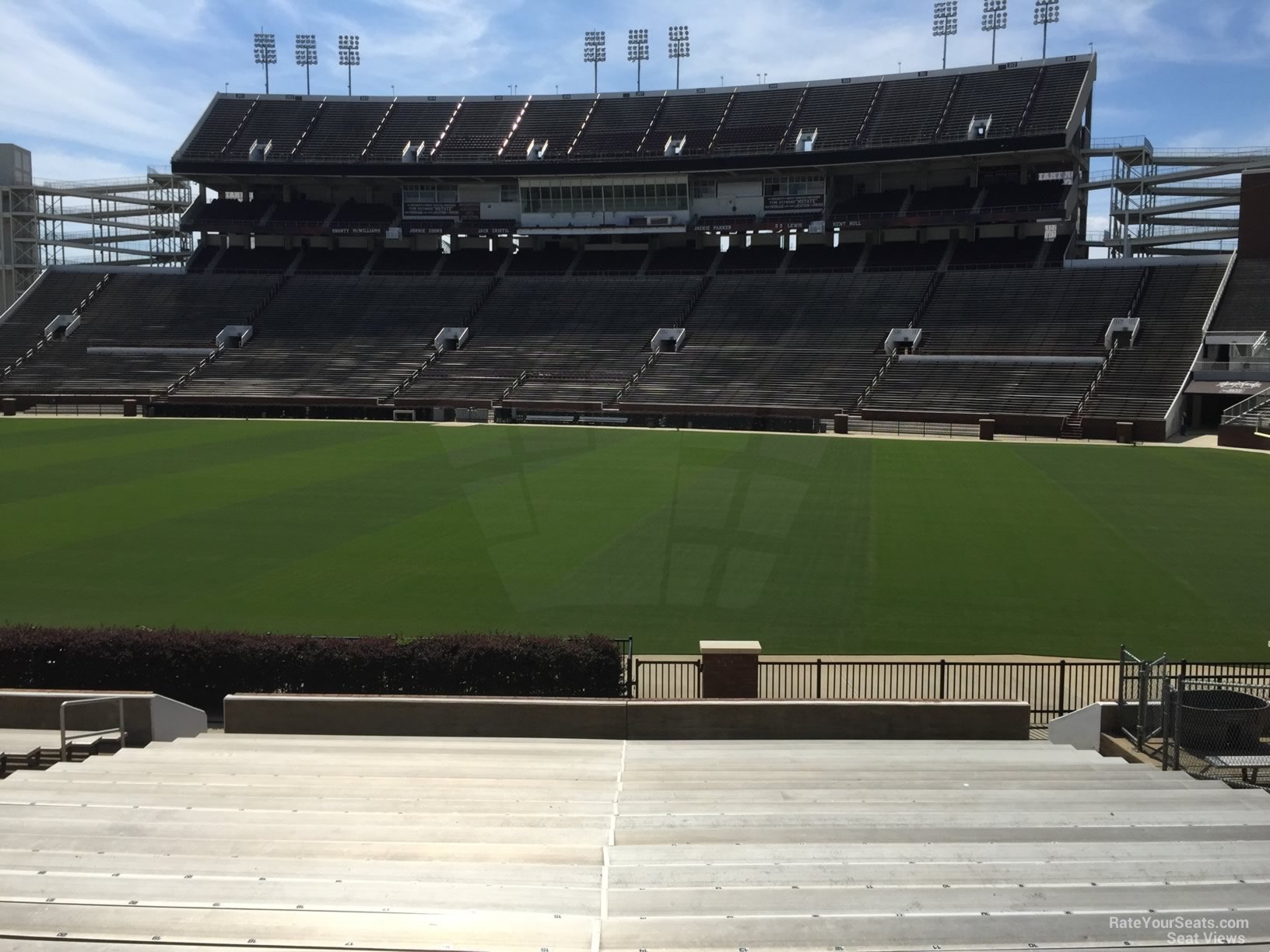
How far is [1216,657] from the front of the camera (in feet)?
53.0

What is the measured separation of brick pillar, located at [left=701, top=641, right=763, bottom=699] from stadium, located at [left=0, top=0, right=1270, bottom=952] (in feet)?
0.39

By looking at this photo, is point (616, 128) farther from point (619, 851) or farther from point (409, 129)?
point (619, 851)

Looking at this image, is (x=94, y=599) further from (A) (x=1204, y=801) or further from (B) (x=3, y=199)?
(B) (x=3, y=199)

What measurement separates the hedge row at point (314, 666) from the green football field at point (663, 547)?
3685 mm

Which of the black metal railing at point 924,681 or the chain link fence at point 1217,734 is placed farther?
the black metal railing at point 924,681

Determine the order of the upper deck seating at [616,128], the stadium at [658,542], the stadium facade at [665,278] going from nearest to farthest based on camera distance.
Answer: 1. the stadium at [658,542]
2. the stadium facade at [665,278]
3. the upper deck seating at [616,128]

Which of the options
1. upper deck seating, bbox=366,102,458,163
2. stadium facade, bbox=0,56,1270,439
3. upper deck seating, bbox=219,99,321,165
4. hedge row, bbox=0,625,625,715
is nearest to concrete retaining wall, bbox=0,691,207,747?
hedge row, bbox=0,625,625,715

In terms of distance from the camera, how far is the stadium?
6668mm

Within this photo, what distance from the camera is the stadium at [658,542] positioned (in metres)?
6.67

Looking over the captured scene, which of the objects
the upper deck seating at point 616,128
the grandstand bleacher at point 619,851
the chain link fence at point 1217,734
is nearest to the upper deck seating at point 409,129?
the upper deck seating at point 616,128

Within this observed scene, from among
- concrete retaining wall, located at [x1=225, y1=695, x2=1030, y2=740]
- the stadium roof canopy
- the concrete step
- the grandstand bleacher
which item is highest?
the stadium roof canopy

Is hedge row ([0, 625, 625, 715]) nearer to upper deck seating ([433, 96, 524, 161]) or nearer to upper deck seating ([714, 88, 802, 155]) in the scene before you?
upper deck seating ([714, 88, 802, 155])

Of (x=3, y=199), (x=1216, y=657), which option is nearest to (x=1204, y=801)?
(x=1216, y=657)

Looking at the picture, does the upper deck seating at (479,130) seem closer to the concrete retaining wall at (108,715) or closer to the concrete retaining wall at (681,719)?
the concrete retaining wall at (108,715)
